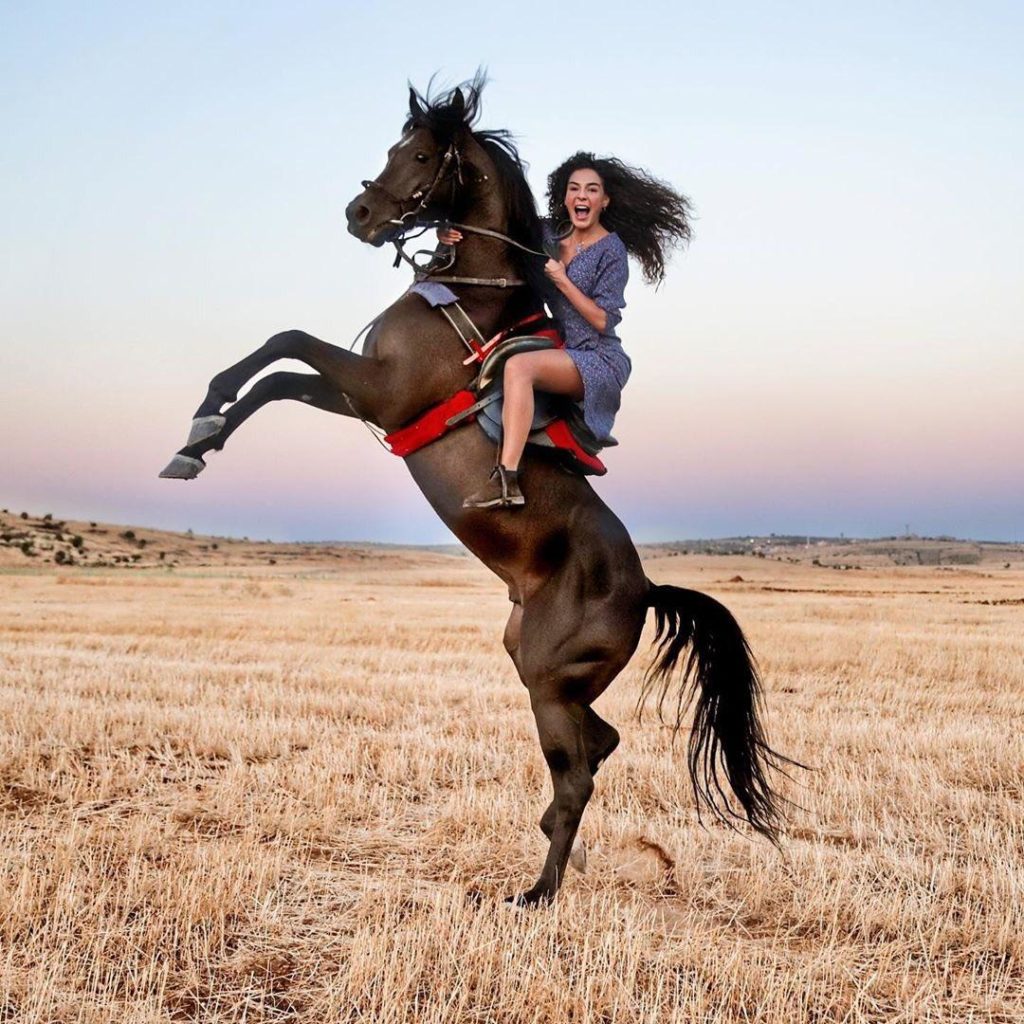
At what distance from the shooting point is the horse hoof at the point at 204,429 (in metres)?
3.99

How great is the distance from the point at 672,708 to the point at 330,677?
4.79 metres

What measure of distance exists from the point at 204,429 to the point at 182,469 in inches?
7.1

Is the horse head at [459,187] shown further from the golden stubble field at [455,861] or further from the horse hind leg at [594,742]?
the golden stubble field at [455,861]

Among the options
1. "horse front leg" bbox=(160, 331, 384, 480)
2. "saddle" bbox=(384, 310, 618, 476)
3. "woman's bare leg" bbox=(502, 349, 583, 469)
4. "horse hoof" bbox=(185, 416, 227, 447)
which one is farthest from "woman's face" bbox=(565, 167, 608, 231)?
"horse hoof" bbox=(185, 416, 227, 447)

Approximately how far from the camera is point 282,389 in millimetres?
4297

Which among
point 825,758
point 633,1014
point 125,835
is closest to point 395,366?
point 633,1014

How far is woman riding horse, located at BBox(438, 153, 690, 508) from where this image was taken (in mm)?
4594

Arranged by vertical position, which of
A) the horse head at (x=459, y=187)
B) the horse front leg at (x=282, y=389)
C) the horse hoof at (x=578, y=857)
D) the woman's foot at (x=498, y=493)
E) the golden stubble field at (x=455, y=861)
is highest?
the horse head at (x=459, y=187)

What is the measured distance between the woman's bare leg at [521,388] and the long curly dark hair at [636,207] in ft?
2.57

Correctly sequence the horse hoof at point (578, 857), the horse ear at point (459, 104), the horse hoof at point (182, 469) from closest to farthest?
the horse hoof at point (182, 469) < the horse ear at point (459, 104) < the horse hoof at point (578, 857)

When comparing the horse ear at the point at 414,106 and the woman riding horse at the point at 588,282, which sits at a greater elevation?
the horse ear at the point at 414,106

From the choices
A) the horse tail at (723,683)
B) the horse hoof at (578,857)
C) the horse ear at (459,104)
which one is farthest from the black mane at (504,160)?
the horse hoof at (578,857)

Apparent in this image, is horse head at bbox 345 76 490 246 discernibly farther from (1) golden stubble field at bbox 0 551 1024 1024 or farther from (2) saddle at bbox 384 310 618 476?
(1) golden stubble field at bbox 0 551 1024 1024

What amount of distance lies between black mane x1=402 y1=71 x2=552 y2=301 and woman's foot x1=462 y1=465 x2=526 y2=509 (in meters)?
0.90
